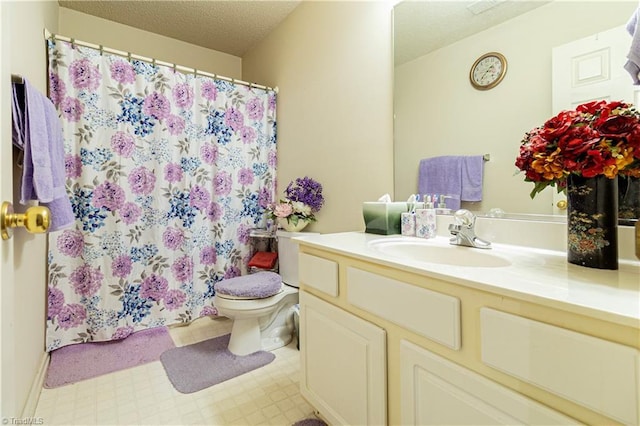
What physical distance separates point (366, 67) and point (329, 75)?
328 mm

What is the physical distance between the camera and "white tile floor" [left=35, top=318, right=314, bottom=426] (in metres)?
1.27

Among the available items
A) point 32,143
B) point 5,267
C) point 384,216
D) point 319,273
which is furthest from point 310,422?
point 32,143

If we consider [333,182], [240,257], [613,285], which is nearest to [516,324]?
[613,285]

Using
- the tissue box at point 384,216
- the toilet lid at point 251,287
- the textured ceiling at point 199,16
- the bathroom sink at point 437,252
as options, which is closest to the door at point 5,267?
the bathroom sink at point 437,252

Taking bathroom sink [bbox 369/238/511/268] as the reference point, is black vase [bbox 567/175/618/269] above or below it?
above

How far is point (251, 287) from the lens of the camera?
1.71 metres

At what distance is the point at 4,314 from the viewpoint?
0.54 meters

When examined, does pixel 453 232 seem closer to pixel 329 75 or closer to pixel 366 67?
pixel 366 67

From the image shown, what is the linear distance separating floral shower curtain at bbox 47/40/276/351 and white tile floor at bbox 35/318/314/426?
1.64 ft

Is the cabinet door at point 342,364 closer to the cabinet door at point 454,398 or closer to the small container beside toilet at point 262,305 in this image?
the cabinet door at point 454,398

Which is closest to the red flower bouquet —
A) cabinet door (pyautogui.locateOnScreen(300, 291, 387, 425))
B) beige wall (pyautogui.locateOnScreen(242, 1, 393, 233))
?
cabinet door (pyautogui.locateOnScreen(300, 291, 387, 425))

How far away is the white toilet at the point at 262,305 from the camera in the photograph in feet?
5.50

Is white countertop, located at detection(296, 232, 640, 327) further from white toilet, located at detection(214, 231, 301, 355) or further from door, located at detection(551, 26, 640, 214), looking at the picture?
white toilet, located at detection(214, 231, 301, 355)

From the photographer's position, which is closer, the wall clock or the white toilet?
the wall clock
